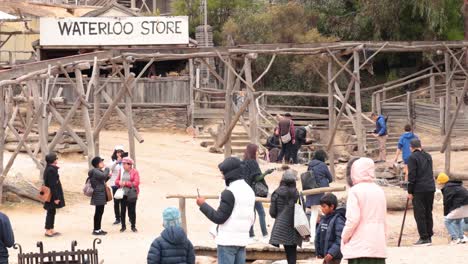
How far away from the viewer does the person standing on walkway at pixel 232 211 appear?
38.8 feet

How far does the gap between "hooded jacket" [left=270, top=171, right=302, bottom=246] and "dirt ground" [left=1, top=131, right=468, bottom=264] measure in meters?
1.38

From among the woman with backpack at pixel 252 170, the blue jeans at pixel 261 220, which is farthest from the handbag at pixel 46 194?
the woman with backpack at pixel 252 170

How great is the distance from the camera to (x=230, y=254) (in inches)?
474

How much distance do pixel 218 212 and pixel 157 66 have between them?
2912cm

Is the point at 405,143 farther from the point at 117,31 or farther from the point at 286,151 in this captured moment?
the point at 117,31

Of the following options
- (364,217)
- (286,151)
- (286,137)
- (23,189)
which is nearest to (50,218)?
(23,189)

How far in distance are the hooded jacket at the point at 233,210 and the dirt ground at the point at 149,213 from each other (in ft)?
10.5

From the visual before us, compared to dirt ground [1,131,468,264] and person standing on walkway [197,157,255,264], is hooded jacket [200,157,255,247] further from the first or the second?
dirt ground [1,131,468,264]

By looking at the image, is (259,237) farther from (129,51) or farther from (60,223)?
(129,51)

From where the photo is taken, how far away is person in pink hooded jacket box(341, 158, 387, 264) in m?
11.1

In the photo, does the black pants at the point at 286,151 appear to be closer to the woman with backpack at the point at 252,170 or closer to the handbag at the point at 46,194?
the handbag at the point at 46,194

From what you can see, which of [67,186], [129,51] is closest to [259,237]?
[67,186]

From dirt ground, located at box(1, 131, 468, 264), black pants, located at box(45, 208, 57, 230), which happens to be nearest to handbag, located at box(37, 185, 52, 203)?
black pants, located at box(45, 208, 57, 230)

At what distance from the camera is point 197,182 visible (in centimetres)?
2589
